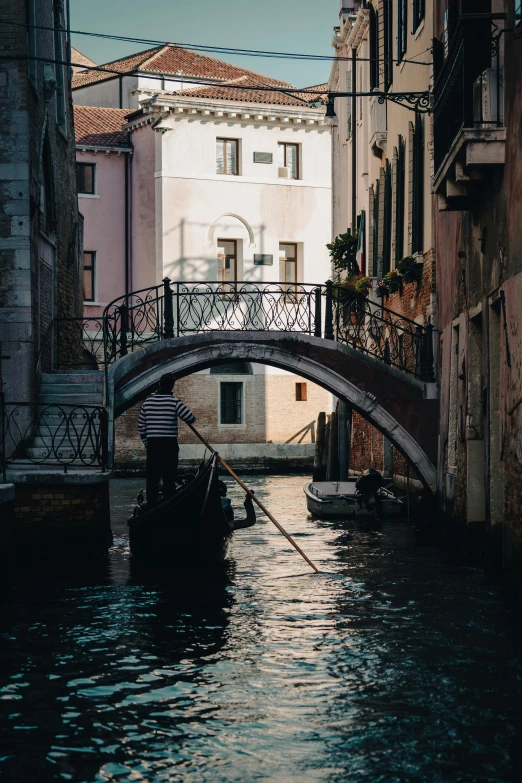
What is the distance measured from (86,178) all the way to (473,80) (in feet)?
52.4

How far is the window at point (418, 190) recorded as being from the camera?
12766 millimetres

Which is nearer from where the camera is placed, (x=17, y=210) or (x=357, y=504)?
(x=17, y=210)

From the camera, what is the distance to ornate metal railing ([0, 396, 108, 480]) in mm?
9828

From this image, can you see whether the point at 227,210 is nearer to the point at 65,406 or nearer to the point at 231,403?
the point at 231,403

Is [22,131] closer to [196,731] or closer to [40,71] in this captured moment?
[40,71]

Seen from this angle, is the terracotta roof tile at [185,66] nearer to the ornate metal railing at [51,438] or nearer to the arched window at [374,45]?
the arched window at [374,45]

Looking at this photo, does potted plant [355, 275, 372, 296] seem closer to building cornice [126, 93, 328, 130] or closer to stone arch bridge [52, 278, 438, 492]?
stone arch bridge [52, 278, 438, 492]

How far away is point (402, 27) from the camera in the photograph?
13.7 m

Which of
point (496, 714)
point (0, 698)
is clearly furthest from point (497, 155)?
point (0, 698)

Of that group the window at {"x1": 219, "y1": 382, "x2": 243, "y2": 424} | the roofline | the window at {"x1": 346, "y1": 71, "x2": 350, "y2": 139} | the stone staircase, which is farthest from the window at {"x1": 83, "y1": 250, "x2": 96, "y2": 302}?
the stone staircase

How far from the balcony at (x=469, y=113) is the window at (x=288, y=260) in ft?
47.8

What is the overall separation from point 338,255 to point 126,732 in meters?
13.2

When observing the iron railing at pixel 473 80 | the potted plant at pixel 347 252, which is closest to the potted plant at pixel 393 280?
the potted plant at pixel 347 252

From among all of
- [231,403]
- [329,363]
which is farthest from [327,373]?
A: [231,403]
